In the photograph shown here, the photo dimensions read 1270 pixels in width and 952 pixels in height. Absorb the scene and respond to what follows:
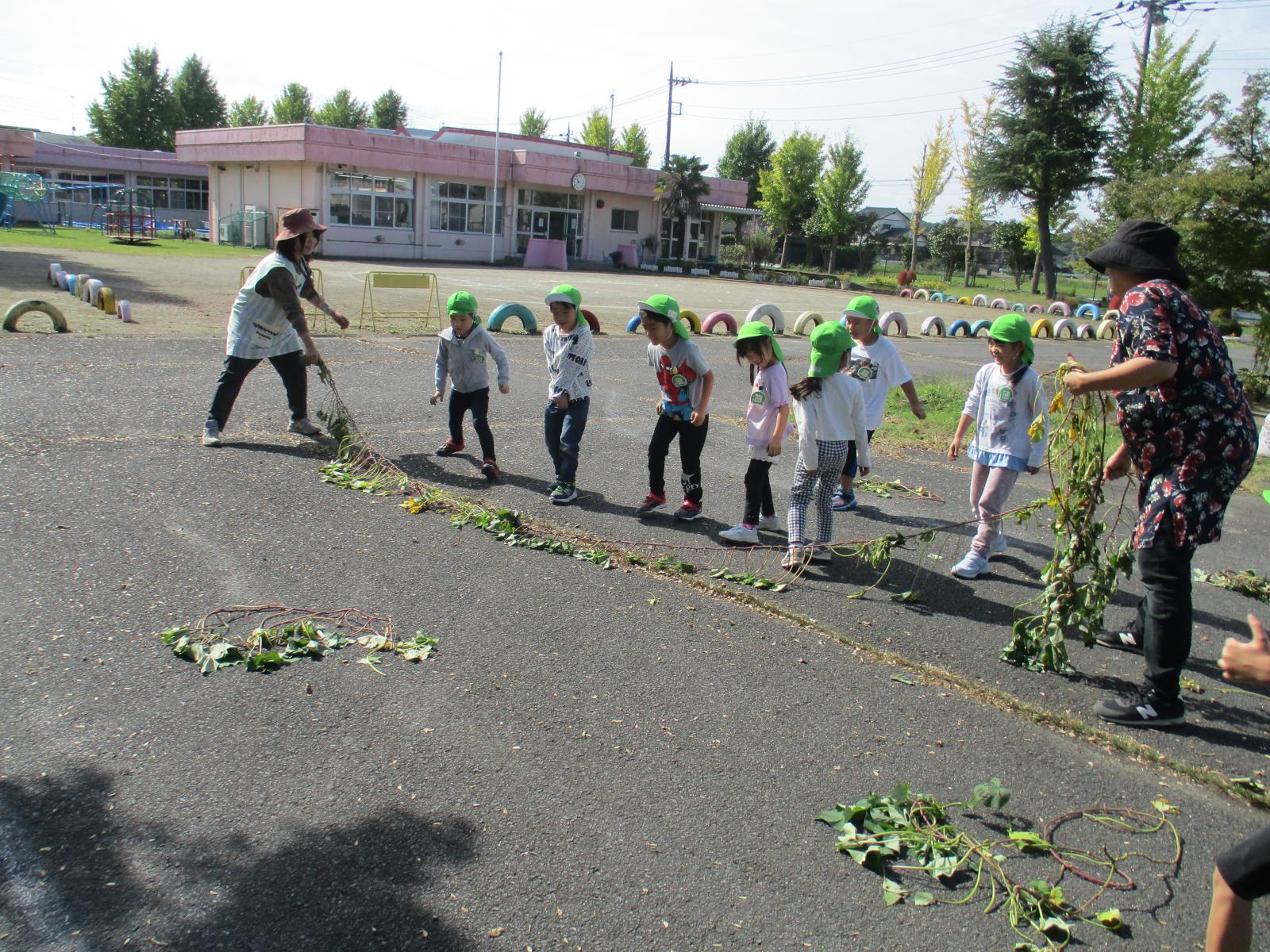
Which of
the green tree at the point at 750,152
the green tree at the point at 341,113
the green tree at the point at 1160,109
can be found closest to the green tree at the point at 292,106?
the green tree at the point at 341,113

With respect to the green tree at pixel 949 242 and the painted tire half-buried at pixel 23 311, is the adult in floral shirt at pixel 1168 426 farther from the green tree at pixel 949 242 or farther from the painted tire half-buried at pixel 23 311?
the green tree at pixel 949 242

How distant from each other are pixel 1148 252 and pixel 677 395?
318 cm

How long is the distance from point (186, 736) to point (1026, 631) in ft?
12.5

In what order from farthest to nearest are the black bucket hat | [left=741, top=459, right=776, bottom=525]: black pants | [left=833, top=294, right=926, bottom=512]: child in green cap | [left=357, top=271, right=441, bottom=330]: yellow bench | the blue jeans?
[left=357, top=271, right=441, bottom=330]: yellow bench
[left=833, top=294, right=926, bottom=512]: child in green cap
the blue jeans
[left=741, top=459, right=776, bottom=525]: black pants
the black bucket hat

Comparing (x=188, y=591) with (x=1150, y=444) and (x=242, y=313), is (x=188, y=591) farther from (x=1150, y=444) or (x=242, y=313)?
(x=1150, y=444)

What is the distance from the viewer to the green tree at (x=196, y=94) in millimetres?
70438

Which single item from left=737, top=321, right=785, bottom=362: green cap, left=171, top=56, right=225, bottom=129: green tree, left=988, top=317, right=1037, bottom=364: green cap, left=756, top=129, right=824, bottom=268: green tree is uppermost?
left=171, top=56, right=225, bottom=129: green tree

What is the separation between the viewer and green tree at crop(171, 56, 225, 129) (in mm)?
70438

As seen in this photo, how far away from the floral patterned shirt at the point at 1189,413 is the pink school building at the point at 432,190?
3781 centimetres

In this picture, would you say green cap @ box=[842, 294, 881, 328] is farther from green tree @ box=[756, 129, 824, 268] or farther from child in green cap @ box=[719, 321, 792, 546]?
green tree @ box=[756, 129, 824, 268]

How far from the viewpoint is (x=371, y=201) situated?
3934 centimetres

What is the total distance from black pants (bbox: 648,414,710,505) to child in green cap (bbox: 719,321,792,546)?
1.69ft

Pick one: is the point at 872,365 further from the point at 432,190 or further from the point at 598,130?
the point at 598,130

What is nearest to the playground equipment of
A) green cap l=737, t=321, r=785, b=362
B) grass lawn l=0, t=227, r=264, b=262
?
grass lawn l=0, t=227, r=264, b=262
